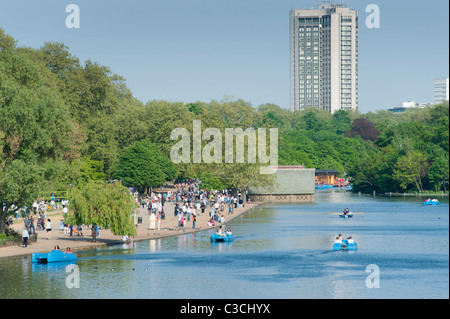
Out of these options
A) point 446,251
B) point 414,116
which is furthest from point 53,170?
point 414,116

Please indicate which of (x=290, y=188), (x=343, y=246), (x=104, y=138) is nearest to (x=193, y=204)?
(x=104, y=138)

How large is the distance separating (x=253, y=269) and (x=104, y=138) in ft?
248

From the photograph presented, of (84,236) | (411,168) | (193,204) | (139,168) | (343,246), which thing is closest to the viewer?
(343,246)

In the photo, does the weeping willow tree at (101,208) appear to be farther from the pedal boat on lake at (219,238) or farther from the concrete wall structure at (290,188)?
the concrete wall structure at (290,188)

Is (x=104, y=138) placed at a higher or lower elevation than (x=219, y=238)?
higher

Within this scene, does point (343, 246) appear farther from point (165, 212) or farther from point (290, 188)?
point (290, 188)

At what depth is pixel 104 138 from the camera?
120 meters

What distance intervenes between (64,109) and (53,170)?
20.7 feet

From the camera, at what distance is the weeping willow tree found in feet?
182

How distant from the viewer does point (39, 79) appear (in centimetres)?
5803

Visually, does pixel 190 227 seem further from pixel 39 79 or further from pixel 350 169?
pixel 350 169

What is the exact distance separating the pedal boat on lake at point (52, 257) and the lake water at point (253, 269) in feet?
2.09

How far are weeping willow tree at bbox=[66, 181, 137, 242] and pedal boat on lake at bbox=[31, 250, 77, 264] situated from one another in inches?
257

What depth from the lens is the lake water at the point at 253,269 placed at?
40375 mm
